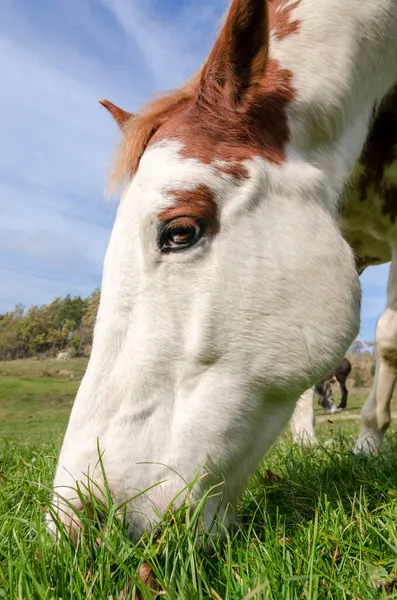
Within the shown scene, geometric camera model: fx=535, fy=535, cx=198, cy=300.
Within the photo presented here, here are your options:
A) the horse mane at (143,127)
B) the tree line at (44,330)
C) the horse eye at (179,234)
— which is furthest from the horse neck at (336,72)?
the tree line at (44,330)

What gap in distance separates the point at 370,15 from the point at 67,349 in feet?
236

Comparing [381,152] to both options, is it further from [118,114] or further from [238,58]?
[118,114]

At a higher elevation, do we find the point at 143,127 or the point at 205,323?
the point at 143,127

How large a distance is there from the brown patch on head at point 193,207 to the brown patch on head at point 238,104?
156 millimetres

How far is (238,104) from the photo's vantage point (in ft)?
7.78

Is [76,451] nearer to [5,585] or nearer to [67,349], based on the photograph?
[5,585]

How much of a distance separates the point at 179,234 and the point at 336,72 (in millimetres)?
1190

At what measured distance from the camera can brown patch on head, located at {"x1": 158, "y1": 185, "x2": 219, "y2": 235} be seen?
218 centimetres

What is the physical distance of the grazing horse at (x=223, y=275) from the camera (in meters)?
1.93

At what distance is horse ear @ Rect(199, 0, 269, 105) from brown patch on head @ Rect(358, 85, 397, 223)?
36.8 inches

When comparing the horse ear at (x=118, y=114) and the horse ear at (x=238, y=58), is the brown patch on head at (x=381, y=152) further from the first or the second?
the horse ear at (x=118, y=114)

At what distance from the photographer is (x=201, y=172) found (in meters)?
2.22

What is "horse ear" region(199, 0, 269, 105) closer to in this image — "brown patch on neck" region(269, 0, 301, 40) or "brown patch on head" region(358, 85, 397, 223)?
"brown patch on neck" region(269, 0, 301, 40)

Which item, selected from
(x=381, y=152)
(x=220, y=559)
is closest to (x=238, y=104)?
(x=381, y=152)
